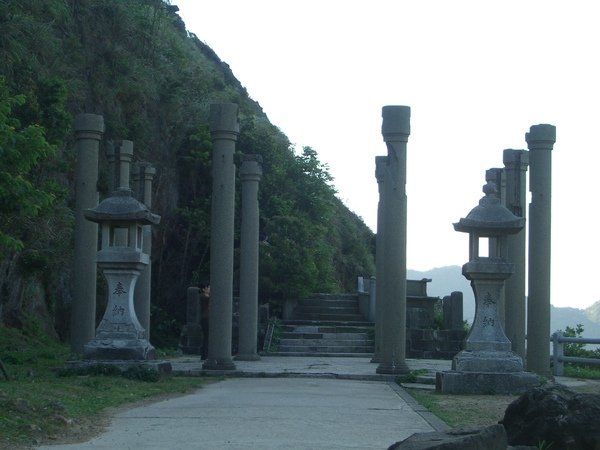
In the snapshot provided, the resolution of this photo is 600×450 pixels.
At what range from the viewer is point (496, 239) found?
17.1 meters

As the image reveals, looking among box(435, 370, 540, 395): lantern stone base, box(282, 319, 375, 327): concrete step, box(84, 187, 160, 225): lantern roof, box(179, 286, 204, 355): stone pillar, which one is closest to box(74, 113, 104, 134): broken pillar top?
box(84, 187, 160, 225): lantern roof

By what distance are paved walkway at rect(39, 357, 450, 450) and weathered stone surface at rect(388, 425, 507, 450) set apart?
5.29 ft

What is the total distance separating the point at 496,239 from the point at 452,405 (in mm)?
3704

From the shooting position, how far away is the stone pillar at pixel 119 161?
71.8 ft

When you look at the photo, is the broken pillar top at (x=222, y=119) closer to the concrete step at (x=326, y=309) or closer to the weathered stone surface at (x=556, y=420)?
the weathered stone surface at (x=556, y=420)

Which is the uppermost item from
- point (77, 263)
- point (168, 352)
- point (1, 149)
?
point (1, 149)

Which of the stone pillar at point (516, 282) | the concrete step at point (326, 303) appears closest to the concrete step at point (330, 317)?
the concrete step at point (326, 303)

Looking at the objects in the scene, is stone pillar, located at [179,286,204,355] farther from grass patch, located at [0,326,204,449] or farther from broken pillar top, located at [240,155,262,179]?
grass patch, located at [0,326,204,449]

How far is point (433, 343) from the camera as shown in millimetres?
30188

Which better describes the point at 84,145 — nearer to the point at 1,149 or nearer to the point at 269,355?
the point at 1,149

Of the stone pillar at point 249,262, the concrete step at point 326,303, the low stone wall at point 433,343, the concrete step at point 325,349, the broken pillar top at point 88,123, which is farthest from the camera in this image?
the concrete step at point 326,303

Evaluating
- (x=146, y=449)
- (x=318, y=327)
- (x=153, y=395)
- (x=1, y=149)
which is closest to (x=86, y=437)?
(x=146, y=449)

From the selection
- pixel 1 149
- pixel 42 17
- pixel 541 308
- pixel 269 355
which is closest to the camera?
pixel 1 149

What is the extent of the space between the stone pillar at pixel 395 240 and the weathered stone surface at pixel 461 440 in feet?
36.3
